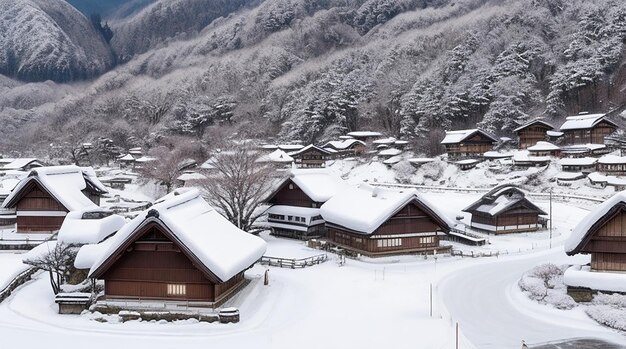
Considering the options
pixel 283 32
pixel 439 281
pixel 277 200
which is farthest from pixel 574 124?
pixel 283 32

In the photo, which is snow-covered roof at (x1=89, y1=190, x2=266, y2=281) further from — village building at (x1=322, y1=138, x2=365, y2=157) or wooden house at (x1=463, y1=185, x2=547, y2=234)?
village building at (x1=322, y1=138, x2=365, y2=157)

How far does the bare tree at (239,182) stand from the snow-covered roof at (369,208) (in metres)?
6.73

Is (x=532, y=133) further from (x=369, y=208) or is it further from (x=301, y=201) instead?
(x=369, y=208)

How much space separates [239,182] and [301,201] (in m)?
5.59

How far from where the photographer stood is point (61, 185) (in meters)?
40.8

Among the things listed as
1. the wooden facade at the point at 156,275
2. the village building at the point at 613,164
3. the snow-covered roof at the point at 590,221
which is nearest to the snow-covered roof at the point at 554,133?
the village building at the point at 613,164

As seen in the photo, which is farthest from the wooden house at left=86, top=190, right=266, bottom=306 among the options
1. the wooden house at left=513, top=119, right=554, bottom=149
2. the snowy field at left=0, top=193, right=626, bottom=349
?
the wooden house at left=513, top=119, right=554, bottom=149

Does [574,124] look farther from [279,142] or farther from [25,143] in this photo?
[25,143]

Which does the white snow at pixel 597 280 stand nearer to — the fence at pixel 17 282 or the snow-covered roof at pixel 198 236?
the snow-covered roof at pixel 198 236

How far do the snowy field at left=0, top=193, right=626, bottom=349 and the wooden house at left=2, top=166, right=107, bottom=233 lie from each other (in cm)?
1006

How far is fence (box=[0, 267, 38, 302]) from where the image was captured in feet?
81.5

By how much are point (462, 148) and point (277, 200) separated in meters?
43.8

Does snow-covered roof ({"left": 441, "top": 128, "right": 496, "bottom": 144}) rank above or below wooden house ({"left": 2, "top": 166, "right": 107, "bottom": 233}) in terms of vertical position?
above

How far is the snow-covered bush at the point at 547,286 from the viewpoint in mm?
23506
